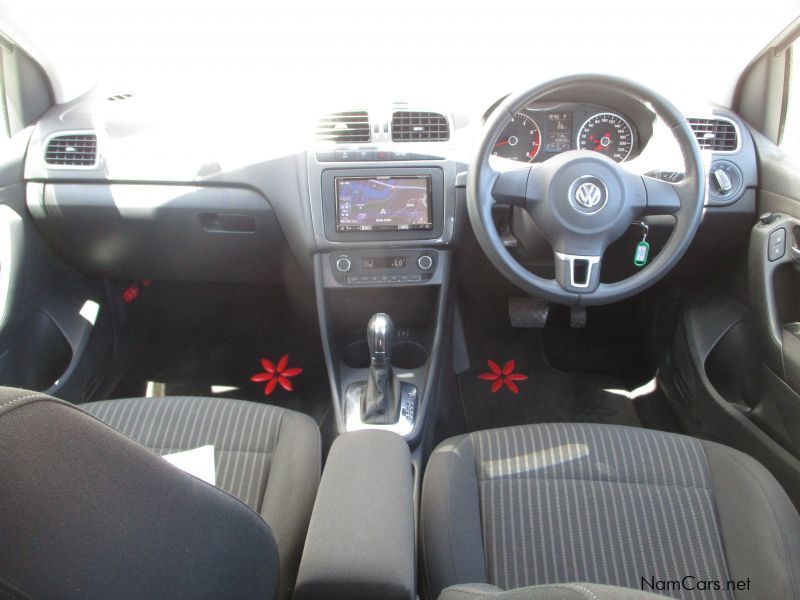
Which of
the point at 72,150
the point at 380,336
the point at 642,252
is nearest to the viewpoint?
the point at 642,252

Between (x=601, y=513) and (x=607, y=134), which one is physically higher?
(x=607, y=134)

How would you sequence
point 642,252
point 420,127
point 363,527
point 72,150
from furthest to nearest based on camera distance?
point 72,150 < point 420,127 < point 642,252 < point 363,527

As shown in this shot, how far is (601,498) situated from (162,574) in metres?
0.90

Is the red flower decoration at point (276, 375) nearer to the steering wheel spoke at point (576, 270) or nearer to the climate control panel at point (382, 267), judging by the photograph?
the climate control panel at point (382, 267)

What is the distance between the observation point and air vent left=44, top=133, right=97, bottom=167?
178 cm

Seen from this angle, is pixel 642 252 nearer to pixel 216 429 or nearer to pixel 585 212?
pixel 585 212

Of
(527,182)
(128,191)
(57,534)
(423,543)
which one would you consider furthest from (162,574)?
(128,191)

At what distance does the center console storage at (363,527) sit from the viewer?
2.69ft

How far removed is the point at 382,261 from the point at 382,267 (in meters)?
0.02

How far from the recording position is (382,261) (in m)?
1.72

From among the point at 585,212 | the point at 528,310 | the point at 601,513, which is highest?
the point at 585,212

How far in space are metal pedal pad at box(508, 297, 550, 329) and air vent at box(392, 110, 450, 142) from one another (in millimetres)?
761

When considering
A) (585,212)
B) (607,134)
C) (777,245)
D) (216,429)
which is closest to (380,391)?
(216,429)

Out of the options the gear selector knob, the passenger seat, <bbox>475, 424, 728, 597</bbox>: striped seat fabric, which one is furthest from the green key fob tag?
the passenger seat
